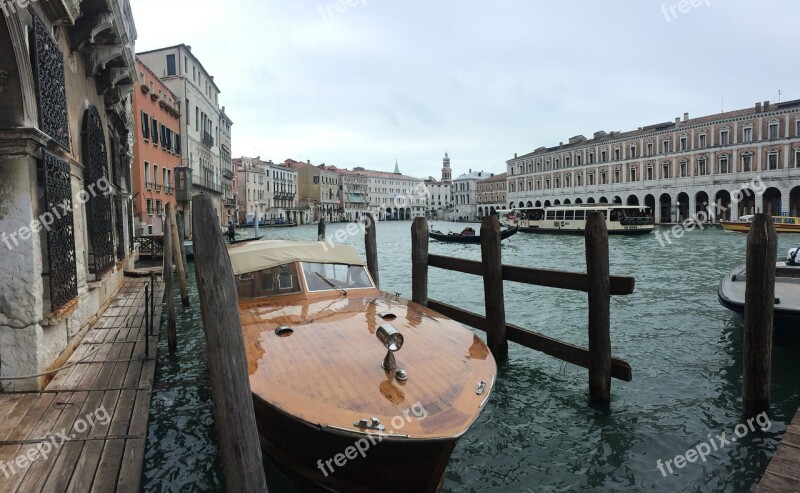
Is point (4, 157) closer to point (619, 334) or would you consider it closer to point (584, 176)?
point (619, 334)

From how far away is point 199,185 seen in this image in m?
35.6

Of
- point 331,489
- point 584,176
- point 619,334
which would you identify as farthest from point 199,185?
point 584,176

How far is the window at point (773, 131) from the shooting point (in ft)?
145

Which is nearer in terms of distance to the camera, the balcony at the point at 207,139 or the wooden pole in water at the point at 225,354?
the wooden pole in water at the point at 225,354

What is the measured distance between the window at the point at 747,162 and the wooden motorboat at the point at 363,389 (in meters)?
52.4

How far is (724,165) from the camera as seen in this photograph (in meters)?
47.9

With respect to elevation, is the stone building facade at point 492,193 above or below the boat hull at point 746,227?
above

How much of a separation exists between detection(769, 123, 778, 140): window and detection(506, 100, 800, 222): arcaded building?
74 mm

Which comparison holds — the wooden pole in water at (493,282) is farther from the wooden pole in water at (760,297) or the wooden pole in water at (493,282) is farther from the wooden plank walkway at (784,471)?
the wooden plank walkway at (784,471)

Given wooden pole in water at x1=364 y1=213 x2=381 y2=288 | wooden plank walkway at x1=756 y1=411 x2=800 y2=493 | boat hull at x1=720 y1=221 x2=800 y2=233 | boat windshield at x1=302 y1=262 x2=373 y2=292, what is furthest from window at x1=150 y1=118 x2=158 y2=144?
boat hull at x1=720 y1=221 x2=800 y2=233

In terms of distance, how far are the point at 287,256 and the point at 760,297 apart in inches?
194

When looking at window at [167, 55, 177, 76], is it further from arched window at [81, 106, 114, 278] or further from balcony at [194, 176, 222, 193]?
arched window at [81, 106, 114, 278]

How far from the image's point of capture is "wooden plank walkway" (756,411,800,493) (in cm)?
291

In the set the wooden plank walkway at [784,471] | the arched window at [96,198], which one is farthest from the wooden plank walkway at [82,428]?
the wooden plank walkway at [784,471]
